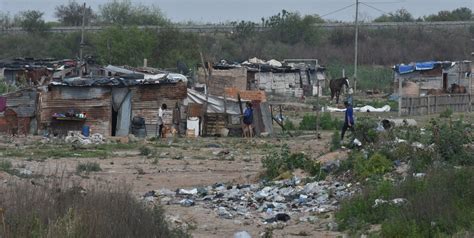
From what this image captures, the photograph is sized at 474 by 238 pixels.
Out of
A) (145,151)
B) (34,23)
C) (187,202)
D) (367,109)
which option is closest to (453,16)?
(34,23)

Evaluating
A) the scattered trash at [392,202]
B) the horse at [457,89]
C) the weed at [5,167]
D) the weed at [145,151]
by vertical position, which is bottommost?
the weed at [145,151]

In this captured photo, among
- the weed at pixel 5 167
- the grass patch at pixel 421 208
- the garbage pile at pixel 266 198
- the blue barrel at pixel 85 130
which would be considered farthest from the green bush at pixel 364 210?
the blue barrel at pixel 85 130

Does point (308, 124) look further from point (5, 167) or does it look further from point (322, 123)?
point (5, 167)

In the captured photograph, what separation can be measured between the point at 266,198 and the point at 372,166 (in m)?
2.11

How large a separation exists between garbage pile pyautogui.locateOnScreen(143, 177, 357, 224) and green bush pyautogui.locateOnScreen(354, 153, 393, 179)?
15.0 inches

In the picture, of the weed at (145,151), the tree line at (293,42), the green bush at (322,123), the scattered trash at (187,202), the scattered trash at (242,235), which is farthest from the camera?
the tree line at (293,42)

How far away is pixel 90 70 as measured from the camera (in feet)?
151

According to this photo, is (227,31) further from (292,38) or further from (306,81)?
(306,81)

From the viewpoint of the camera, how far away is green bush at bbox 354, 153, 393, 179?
66.1ft

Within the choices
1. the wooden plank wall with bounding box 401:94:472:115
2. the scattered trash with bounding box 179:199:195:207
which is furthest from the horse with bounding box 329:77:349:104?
the scattered trash with bounding box 179:199:195:207

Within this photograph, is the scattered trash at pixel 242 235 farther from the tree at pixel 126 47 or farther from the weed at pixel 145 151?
the tree at pixel 126 47

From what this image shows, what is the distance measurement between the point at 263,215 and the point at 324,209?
40.5 inches

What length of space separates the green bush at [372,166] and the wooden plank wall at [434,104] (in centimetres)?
2309

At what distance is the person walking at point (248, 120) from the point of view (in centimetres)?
3581
